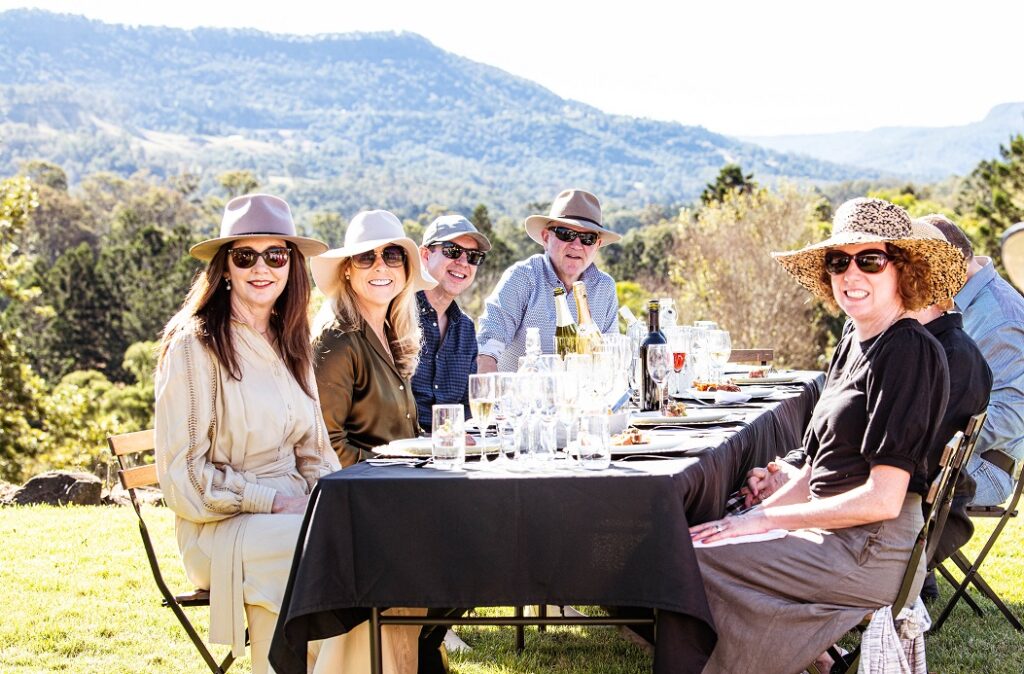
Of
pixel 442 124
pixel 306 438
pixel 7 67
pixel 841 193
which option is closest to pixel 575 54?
pixel 442 124

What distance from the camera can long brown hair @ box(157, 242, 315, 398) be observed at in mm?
3307

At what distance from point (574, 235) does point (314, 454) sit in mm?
2408

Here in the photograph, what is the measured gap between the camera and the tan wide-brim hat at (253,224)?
3463 millimetres

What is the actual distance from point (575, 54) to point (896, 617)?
→ 156067 millimetres

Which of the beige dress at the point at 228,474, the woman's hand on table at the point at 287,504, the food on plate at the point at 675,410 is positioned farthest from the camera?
the food on plate at the point at 675,410

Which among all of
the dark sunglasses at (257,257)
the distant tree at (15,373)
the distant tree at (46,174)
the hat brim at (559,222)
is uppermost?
the distant tree at (46,174)

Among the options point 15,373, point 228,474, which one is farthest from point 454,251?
point 15,373

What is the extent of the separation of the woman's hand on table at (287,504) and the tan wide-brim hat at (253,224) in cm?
82

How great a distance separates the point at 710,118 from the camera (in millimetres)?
181375

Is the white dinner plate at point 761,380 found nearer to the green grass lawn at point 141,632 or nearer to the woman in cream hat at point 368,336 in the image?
the green grass lawn at point 141,632

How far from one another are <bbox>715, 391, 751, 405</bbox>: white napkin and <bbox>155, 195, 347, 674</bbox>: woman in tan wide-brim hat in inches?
61.2

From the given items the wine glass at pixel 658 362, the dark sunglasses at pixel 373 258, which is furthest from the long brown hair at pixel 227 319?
the wine glass at pixel 658 362

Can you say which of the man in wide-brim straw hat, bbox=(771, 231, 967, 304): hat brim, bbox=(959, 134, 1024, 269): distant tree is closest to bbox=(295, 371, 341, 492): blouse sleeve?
bbox=(771, 231, 967, 304): hat brim

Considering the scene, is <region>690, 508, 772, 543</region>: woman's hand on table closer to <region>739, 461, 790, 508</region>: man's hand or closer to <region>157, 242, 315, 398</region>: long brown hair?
<region>739, 461, 790, 508</region>: man's hand
